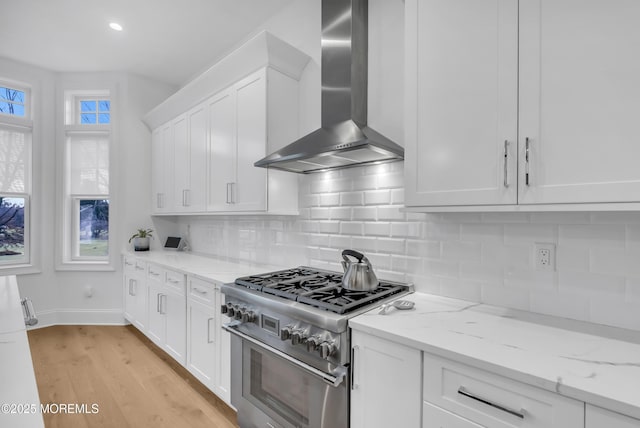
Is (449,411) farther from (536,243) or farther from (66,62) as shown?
(66,62)

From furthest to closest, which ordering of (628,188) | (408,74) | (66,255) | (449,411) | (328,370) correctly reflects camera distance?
(66,255) → (408,74) → (328,370) → (449,411) → (628,188)

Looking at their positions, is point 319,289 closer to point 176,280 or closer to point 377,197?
point 377,197

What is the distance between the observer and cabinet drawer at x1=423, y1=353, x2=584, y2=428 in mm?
888

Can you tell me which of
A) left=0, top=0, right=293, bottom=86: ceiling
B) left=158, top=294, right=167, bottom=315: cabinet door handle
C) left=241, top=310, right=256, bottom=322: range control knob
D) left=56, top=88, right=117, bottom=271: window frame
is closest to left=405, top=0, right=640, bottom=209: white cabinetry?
left=241, top=310, right=256, bottom=322: range control knob

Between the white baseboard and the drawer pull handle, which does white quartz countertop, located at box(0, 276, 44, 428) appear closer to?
the drawer pull handle

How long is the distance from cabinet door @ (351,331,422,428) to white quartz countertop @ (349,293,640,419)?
2.4 inches

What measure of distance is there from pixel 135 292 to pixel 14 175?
2118 millimetres

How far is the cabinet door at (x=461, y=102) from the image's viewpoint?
123 cm

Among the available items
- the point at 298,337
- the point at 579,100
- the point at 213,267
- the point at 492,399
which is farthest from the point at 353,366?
the point at 213,267

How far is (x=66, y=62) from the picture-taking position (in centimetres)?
373

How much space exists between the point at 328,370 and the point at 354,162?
48.7 inches

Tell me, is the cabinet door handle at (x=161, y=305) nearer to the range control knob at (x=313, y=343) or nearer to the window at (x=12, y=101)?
the range control knob at (x=313, y=343)

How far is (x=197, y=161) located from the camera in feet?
10.3

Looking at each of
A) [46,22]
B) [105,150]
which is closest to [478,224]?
[46,22]
